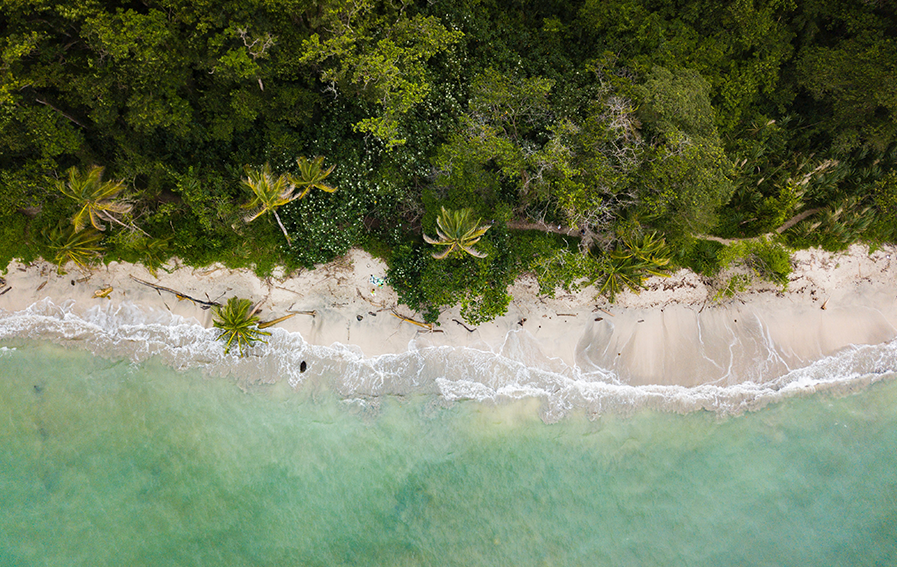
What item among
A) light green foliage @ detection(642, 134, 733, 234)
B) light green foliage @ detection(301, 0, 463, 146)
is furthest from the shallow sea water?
light green foliage @ detection(301, 0, 463, 146)

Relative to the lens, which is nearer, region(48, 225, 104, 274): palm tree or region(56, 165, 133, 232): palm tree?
region(56, 165, 133, 232): palm tree

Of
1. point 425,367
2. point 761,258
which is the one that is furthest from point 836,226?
point 425,367

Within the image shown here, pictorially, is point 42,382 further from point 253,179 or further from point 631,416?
point 631,416

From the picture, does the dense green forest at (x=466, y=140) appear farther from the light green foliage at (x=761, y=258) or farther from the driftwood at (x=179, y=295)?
the driftwood at (x=179, y=295)

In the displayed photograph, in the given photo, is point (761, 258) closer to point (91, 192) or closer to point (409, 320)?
point (409, 320)

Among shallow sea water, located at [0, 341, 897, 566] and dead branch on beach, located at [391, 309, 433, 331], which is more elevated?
dead branch on beach, located at [391, 309, 433, 331]

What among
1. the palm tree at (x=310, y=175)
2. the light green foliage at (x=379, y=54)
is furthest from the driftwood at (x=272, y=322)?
the light green foliage at (x=379, y=54)

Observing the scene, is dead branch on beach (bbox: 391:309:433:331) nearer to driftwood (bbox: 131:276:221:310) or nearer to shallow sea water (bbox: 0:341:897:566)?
shallow sea water (bbox: 0:341:897:566)

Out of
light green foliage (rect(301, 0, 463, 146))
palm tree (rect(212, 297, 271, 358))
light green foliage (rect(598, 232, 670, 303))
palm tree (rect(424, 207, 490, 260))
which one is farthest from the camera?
palm tree (rect(212, 297, 271, 358))
